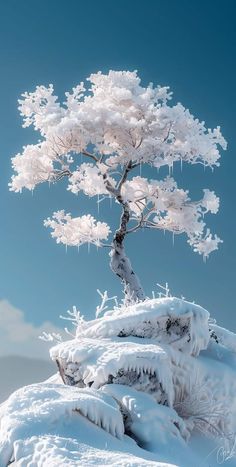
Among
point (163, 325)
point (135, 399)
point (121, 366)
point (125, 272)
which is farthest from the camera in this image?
point (125, 272)

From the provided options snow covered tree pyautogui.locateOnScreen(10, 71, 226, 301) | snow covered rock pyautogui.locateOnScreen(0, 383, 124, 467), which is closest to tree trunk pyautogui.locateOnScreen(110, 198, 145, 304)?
snow covered tree pyautogui.locateOnScreen(10, 71, 226, 301)

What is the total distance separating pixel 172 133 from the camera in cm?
1275

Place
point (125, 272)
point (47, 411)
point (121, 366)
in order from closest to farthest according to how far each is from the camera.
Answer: point (47, 411) → point (121, 366) → point (125, 272)

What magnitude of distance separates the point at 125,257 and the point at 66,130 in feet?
9.74

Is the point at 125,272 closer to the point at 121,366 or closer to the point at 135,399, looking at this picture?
the point at 121,366

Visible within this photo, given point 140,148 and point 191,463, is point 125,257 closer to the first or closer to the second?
point 140,148

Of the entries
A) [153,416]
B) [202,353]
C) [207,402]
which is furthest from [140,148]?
Result: [153,416]

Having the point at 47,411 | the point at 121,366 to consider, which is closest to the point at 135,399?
the point at 121,366

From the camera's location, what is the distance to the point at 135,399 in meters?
7.01

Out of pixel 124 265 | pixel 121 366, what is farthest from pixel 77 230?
pixel 121 366

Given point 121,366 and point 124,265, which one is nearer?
point 121,366

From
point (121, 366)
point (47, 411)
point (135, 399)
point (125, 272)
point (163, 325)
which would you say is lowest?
point (47, 411)

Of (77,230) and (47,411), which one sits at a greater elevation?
(77,230)

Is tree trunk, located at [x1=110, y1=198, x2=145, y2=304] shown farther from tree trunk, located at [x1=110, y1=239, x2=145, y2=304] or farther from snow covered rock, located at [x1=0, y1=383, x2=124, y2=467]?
snow covered rock, located at [x1=0, y1=383, x2=124, y2=467]
